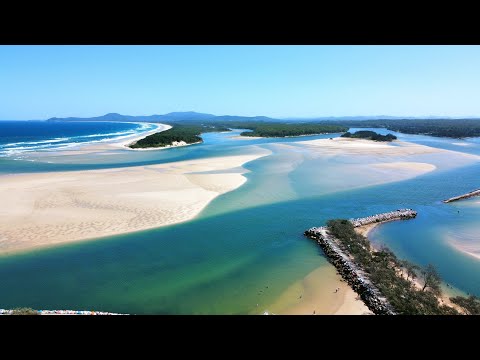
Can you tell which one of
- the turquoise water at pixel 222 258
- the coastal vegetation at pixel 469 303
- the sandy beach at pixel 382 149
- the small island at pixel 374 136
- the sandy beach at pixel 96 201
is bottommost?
the coastal vegetation at pixel 469 303

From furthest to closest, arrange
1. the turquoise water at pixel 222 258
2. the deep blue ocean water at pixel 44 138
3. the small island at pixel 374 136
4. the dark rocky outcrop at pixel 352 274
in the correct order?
1. the small island at pixel 374 136
2. the deep blue ocean water at pixel 44 138
3. the turquoise water at pixel 222 258
4. the dark rocky outcrop at pixel 352 274

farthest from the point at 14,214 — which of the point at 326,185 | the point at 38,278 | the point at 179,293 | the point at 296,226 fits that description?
the point at 326,185

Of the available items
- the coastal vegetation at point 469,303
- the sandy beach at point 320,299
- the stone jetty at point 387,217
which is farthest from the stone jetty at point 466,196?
the sandy beach at point 320,299

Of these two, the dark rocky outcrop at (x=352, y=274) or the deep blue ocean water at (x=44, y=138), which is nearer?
the dark rocky outcrop at (x=352, y=274)

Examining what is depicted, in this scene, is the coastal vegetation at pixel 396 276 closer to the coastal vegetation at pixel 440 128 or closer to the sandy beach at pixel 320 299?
the sandy beach at pixel 320 299

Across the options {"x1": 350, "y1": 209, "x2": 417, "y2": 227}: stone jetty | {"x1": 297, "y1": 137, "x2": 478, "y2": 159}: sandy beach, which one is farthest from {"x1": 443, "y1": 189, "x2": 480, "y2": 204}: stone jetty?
{"x1": 297, "y1": 137, "x2": 478, "y2": 159}: sandy beach

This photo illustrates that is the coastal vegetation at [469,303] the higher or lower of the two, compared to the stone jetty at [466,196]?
lower

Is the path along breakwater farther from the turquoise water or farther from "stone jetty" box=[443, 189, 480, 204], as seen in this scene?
"stone jetty" box=[443, 189, 480, 204]
